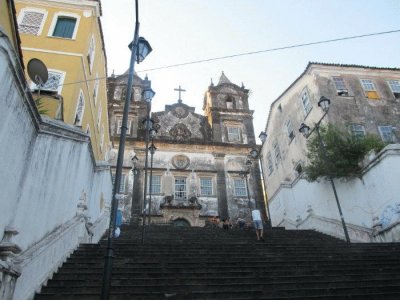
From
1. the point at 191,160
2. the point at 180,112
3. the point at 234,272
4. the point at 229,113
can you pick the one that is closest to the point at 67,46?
the point at 234,272

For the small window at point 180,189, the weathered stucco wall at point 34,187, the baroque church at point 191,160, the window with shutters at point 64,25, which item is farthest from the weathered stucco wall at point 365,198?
the window with shutters at point 64,25

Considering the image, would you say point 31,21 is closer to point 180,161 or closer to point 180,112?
point 180,161

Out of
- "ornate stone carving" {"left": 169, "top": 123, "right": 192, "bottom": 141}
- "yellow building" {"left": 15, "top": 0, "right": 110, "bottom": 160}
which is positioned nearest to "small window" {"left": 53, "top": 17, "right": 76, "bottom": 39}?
"yellow building" {"left": 15, "top": 0, "right": 110, "bottom": 160}

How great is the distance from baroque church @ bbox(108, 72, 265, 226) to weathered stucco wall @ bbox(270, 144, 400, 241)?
16.8ft

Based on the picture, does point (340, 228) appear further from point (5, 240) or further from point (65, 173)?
point (5, 240)

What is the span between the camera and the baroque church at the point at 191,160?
25266mm

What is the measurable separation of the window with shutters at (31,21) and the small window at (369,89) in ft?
66.4

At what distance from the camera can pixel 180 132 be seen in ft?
100

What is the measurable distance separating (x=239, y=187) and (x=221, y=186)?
1560 millimetres

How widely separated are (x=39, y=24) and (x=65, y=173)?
9.90 m

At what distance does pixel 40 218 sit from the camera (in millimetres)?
8484

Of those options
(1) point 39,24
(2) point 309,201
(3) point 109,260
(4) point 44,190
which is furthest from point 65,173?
(2) point 309,201

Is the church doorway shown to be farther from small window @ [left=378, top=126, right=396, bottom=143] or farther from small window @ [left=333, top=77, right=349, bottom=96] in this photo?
small window @ [left=378, top=126, right=396, bottom=143]

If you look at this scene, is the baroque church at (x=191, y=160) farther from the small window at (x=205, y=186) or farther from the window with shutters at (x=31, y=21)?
the window with shutters at (x=31, y=21)
